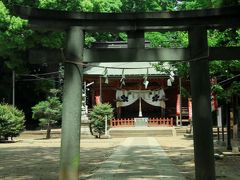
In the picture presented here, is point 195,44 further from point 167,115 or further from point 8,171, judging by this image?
point 167,115

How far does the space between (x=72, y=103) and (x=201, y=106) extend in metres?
2.57

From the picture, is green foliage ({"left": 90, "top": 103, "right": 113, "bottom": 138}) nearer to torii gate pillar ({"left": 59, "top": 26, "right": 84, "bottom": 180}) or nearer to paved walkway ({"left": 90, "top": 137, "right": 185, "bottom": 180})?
paved walkway ({"left": 90, "top": 137, "right": 185, "bottom": 180})

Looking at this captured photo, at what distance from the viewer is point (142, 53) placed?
8820 mm

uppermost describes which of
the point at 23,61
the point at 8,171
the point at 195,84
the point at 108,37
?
the point at 108,37

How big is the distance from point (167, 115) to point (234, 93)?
24039 mm

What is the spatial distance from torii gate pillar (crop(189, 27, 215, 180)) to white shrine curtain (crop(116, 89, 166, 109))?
30006 millimetres

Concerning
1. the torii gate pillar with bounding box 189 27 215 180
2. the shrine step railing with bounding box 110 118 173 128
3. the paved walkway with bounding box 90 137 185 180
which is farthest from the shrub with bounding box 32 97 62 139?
the torii gate pillar with bounding box 189 27 215 180

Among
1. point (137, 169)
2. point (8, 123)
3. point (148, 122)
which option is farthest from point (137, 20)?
point (148, 122)

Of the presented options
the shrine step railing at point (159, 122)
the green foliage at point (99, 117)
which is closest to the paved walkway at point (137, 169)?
the green foliage at point (99, 117)

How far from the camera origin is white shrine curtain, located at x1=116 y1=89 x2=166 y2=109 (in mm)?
39000

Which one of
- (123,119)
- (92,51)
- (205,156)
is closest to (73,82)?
(92,51)

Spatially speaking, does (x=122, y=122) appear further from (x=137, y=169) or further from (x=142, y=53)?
(x=142, y=53)

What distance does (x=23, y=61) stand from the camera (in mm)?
36656

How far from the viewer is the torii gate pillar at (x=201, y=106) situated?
8.80 m
